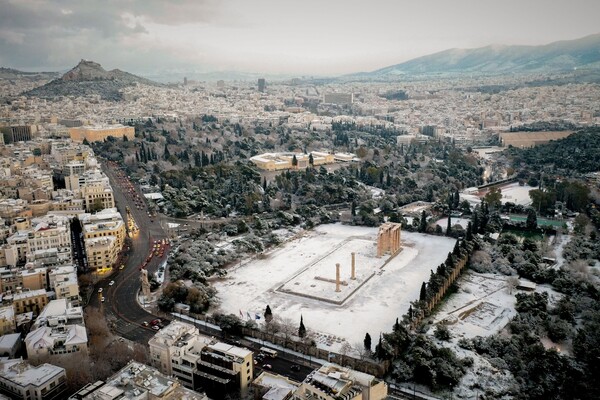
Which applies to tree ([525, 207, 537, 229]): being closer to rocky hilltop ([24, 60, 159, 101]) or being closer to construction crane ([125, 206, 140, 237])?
construction crane ([125, 206, 140, 237])

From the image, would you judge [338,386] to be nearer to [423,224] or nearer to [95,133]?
[423,224]

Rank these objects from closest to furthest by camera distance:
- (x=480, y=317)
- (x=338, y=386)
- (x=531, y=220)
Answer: (x=338, y=386), (x=480, y=317), (x=531, y=220)

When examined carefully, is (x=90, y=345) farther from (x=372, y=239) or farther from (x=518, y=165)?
(x=518, y=165)

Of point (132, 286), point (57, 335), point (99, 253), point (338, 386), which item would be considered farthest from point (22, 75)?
point (338, 386)

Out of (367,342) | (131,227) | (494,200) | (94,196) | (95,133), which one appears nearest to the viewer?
(367,342)

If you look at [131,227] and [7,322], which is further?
[131,227]

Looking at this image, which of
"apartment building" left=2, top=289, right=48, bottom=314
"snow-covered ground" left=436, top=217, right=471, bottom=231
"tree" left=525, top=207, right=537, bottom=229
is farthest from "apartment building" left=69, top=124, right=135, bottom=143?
"tree" left=525, top=207, right=537, bottom=229
